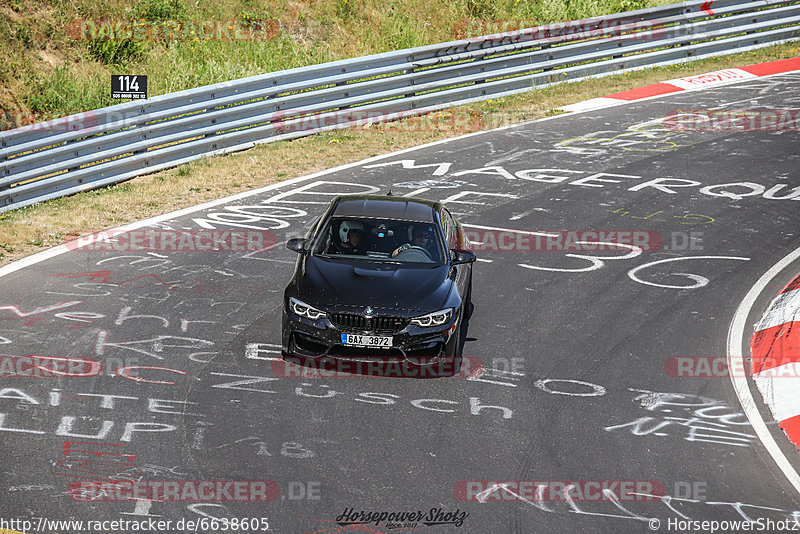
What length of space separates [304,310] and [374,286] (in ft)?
2.40

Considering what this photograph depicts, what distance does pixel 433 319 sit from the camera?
344 inches

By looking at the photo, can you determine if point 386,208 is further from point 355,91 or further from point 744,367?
point 355,91

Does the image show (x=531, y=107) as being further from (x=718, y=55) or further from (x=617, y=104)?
(x=718, y=55)

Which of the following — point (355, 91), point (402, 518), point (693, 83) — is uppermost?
point (693, 83)

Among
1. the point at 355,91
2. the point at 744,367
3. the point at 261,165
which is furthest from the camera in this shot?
the point at 355,91

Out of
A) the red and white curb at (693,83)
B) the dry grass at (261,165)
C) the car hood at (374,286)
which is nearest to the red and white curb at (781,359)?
the car hood at (374,286)

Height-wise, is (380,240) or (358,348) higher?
(380,240)

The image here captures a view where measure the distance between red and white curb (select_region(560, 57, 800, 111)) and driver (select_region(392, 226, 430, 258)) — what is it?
11039 millimetres

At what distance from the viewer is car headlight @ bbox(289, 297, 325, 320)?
8.70 metres

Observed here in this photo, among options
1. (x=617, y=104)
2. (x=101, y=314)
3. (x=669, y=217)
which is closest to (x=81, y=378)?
(x=101, y=314)

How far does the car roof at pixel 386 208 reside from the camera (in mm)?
10031

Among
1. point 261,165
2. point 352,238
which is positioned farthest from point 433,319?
point 261,165

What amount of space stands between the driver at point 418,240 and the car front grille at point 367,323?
1.23 meters

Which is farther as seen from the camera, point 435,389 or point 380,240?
point 380,240
